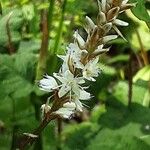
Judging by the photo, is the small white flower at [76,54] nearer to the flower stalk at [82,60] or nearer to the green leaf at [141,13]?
the flower stalk at [82,60]

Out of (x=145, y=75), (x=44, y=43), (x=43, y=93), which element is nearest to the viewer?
(x=44, y=43)

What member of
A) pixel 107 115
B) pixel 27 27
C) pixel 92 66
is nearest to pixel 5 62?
pixel 27 27

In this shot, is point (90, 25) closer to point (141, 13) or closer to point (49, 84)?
point (49, 84)

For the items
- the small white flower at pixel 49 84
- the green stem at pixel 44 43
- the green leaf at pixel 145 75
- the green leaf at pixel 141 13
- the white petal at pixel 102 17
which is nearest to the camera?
the white petal at pixel 102 17

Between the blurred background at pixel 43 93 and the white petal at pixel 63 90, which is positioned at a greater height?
the white petal at pixel 63 90

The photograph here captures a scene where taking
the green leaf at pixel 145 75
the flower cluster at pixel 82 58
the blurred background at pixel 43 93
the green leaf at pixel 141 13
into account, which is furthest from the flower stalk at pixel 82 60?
the green leaf at pixel 145 75

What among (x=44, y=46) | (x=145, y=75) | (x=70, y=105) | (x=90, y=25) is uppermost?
(x=90, y=25)

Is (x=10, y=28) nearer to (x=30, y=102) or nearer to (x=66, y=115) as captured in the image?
(x=30, y=102)

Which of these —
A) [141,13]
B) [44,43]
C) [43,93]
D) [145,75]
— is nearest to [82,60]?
[141,13]
